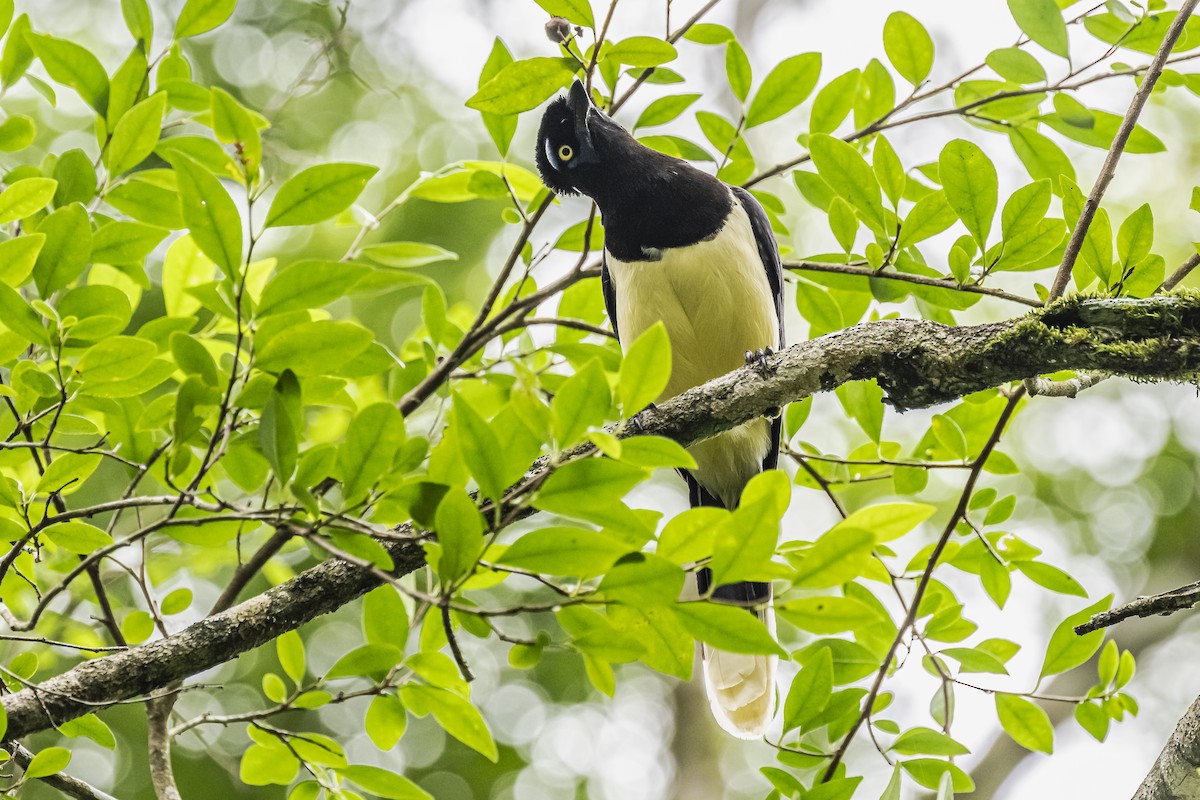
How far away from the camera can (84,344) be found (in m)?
1.74

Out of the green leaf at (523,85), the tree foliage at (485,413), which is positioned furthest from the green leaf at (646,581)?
the green leaf at (523,85)

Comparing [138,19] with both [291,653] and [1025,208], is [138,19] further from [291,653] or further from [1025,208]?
[1025,208]

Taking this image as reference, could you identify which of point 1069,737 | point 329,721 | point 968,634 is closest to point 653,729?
point 329,721

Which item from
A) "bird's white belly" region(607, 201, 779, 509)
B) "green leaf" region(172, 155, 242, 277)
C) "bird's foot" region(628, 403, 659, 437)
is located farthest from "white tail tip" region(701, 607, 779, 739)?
"green leaf" region(172, 155, 242, 277)

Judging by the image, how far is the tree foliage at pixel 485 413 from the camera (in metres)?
1.34

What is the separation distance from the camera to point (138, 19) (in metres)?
2.17

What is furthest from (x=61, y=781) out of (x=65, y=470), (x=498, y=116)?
(x=498, y=116)

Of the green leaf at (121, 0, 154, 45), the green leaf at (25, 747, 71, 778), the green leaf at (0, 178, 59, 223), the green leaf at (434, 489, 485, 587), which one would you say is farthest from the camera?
the green leaf at (121, 0, 154, 45)

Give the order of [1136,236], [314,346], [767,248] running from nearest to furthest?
1. [314,346]
2. [1136,236]
3. [767,248]

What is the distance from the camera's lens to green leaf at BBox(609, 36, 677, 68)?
6.36 ft

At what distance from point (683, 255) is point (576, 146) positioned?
0.49m

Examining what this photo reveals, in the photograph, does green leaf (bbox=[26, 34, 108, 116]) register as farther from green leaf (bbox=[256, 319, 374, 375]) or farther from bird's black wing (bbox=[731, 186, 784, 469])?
bird's black wing (bbox=[731, 186, 784, 469])

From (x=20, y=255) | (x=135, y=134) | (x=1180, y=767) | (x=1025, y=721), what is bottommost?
(x=1180, y=767)

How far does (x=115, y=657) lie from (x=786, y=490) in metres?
1.17
